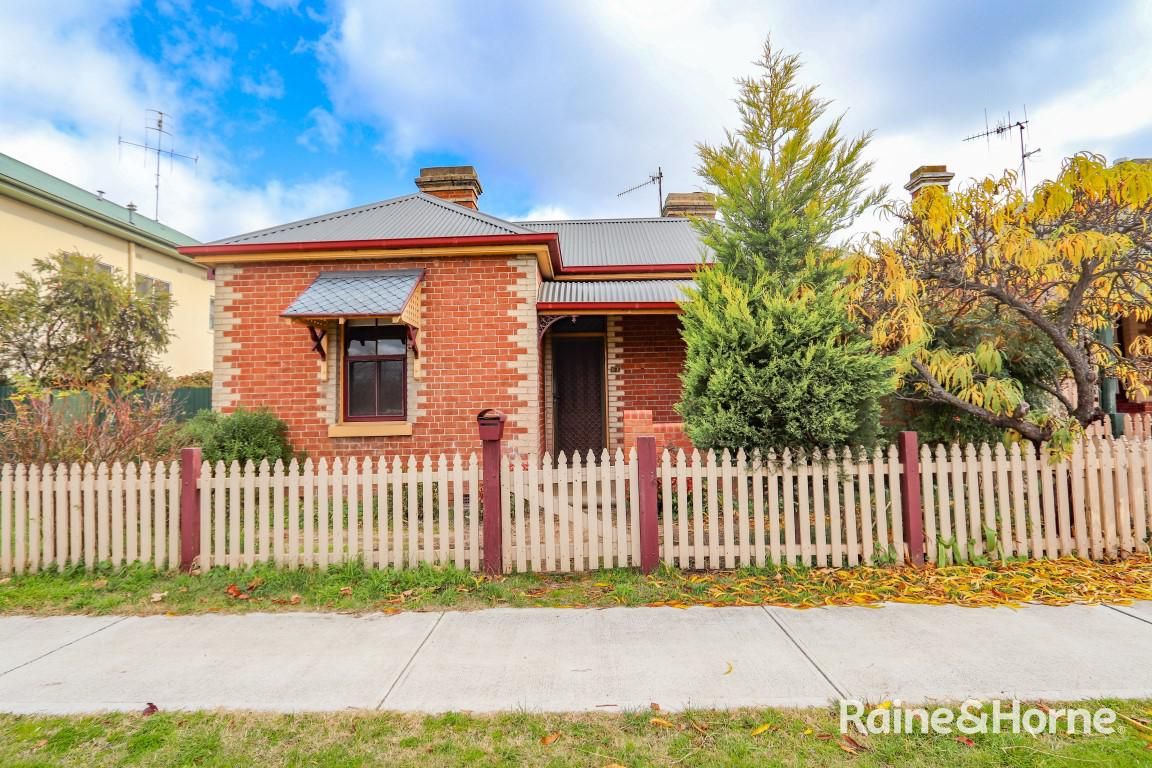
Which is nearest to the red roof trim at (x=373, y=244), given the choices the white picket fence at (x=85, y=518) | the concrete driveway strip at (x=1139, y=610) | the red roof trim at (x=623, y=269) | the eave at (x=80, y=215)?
the red roof trim at (x=623, y=269)

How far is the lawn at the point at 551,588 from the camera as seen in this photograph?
4266mm

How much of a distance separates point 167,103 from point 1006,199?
70.4 feet

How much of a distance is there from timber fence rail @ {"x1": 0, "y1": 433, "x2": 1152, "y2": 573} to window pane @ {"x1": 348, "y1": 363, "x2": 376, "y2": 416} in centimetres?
354

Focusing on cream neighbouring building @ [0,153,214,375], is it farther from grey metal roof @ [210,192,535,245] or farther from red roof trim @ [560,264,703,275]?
red roof trim @ [560,264,703,275]

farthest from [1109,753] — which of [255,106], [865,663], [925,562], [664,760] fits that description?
[255,106]

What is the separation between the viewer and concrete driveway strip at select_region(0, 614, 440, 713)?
2.95 m

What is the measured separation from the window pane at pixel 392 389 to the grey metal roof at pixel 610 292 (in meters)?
2.59

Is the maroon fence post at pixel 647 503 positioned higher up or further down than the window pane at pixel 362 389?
further down

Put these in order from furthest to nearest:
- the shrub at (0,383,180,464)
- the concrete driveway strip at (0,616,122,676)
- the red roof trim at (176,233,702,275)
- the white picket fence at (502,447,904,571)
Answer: the red roof trim at (176,233,702,275), the shrub at (0,383,180,464), the white picket fence at (502,447,904,571), the concrete driveway strip at (0,616,122,676)

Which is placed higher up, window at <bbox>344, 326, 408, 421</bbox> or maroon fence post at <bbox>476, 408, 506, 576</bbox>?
window at <bbox>344, 326, 408, 421</bbox>

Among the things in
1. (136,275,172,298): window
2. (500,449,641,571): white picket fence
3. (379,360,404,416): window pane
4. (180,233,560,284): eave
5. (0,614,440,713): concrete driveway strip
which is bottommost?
(0,614,440,713): concrete driveway strip

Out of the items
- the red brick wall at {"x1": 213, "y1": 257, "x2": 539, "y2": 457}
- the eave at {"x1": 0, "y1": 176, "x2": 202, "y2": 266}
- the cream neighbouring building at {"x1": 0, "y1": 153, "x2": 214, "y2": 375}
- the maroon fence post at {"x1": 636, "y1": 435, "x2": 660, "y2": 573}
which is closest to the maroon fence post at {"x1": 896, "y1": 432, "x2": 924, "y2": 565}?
the maroon fence post at {"x1": 636, "y1": 435, "x2": 660, "y2": 573}

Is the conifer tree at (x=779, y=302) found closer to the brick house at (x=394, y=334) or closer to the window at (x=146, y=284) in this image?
the brick house at (x=394, y=334)

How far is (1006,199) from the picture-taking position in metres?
5.21
